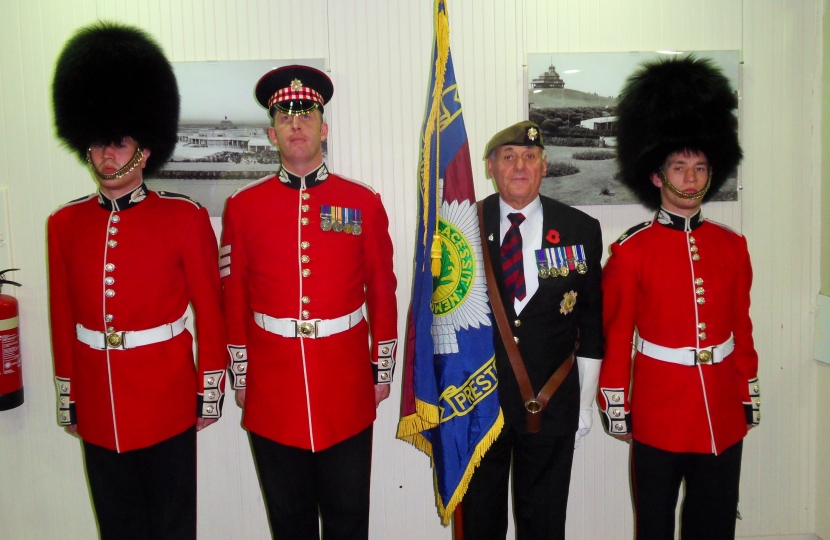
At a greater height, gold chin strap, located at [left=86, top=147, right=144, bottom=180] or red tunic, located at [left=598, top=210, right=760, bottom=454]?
gold chin strap, located at [left=86, top=147, right=144, bottom=180]

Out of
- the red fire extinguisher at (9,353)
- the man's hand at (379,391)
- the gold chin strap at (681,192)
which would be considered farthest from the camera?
the red fire extinguisher at (9,353)

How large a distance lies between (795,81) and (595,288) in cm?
144

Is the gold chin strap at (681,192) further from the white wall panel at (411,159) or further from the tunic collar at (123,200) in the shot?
the tunic collar at (123,200)

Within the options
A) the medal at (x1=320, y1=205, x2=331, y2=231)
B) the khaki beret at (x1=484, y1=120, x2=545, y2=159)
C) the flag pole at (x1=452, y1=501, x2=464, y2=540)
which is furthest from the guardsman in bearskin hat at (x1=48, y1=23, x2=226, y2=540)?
the khaki beret at (x1=484, y1=120, x2=545, y2=159)

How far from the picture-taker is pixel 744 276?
2057mm

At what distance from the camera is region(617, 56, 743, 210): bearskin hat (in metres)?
2.05

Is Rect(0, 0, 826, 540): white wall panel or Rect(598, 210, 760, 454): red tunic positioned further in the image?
Rect(0, 0, 826, 540): white wall panel

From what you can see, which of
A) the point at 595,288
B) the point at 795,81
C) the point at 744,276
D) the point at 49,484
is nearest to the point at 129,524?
the point at 49,484

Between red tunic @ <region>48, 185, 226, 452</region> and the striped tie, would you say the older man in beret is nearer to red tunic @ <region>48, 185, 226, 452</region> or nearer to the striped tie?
the striped tie

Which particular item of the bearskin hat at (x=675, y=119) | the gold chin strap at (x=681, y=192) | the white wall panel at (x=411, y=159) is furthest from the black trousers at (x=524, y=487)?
the bearskin hat at (x=675, y=119)

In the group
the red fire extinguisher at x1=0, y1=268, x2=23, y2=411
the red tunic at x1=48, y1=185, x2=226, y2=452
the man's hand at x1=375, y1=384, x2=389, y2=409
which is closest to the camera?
the red tunic at x1=48, y1=185, x2=226, y2=452

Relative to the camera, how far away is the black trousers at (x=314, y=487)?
1.94 meters

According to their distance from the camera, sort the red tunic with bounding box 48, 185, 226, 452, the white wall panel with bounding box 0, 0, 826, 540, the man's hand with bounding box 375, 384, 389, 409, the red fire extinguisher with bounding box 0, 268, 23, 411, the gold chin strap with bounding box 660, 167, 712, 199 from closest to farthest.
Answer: the red tunic with bounding box 48, 185, 226, 452 < the gold chin strap with bounding box 660, 167, 712, 199 < the man's hand with bounding box 375, 384, 389, 409 < the red fire extinguisher with bounding box 0, 268, 23, 411 < the white wall panel with bounding box 0, 0, 826, 540

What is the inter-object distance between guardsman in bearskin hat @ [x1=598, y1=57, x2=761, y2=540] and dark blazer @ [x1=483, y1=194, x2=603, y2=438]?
0.08 m
